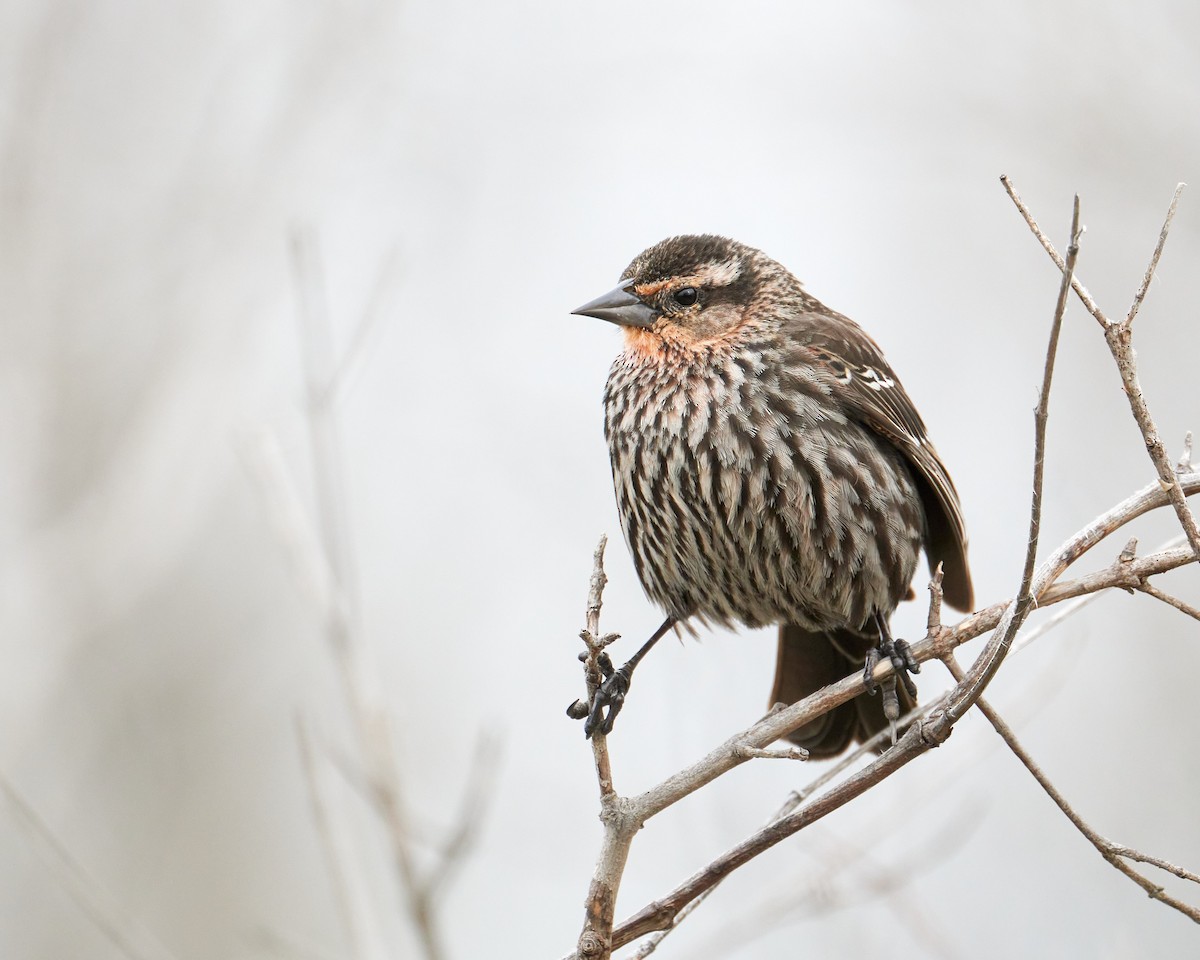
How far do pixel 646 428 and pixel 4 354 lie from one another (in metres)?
1.99

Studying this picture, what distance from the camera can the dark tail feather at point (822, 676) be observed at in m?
3.58

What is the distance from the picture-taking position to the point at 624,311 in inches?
145

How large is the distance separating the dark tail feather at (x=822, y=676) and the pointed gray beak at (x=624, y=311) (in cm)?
94

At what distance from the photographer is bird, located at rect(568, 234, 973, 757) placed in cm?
332

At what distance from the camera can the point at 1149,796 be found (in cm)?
466

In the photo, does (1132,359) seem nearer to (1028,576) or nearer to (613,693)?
(1028,576)

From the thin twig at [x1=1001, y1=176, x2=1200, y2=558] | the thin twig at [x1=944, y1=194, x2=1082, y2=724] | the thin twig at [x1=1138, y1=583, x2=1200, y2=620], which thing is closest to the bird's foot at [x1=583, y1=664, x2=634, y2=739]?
the thin twig at [x1=944, y1=194, x2=1082, y2=724]

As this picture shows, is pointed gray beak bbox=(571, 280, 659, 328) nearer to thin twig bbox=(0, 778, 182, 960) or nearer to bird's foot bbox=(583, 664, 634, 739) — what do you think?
bird's foot bbox=(583, 664, 634, 739)

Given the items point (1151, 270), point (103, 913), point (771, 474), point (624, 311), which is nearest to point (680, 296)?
point (624, 311)

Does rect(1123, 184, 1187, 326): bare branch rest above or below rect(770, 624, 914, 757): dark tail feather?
above

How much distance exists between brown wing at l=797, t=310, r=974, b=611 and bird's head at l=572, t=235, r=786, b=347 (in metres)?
0.21

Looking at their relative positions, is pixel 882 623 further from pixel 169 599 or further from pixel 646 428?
pixel 169 599

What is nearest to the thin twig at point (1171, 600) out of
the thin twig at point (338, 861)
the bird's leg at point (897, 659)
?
the bird's leg at point (897, 659)

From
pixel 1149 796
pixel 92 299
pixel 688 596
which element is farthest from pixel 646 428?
pixel 92 299
